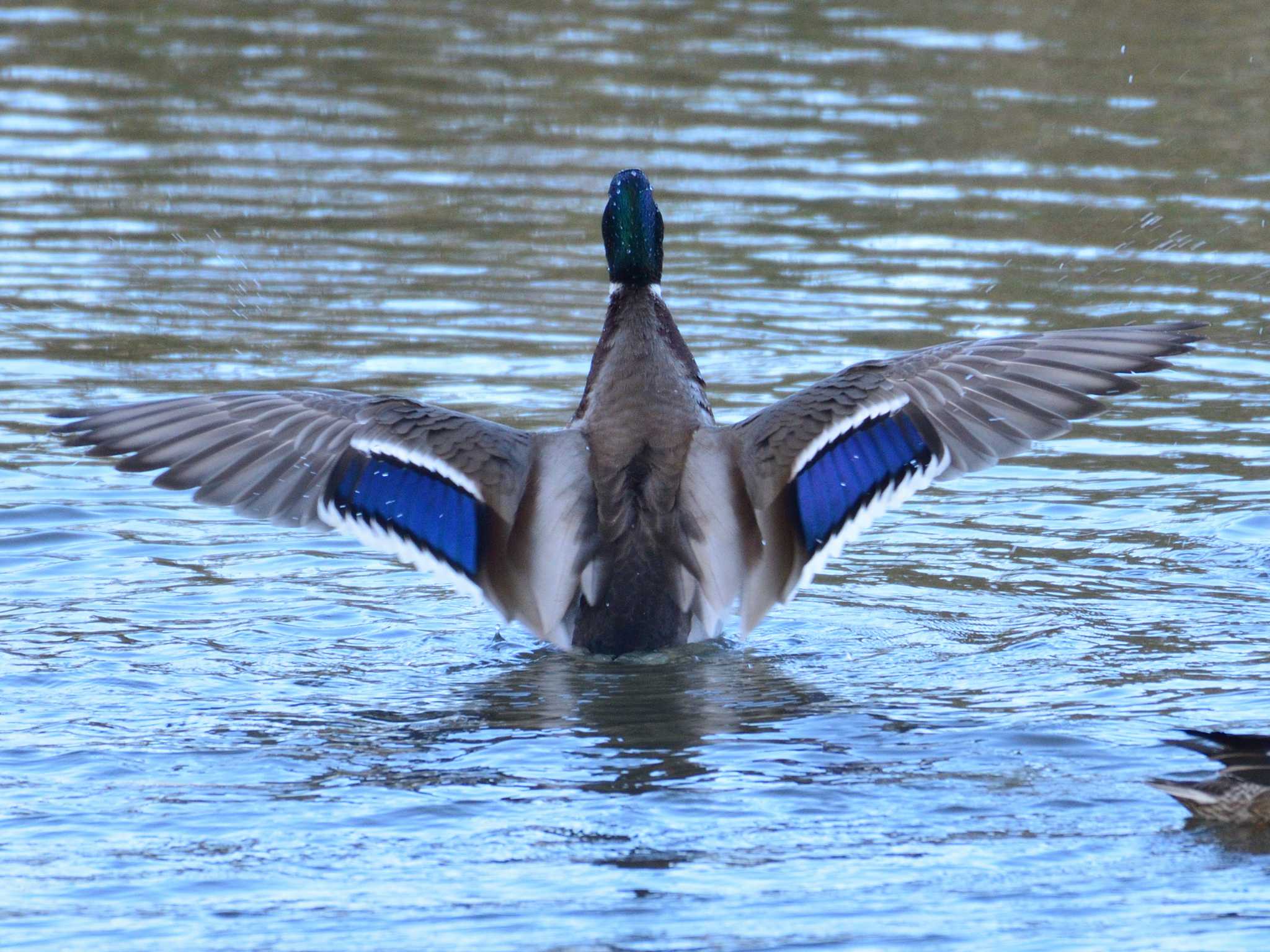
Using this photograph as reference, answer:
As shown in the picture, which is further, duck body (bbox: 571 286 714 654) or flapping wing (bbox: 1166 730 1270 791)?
duck body (bbox: 571 286 714 654)

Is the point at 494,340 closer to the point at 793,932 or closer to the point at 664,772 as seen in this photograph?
the point at 664,772

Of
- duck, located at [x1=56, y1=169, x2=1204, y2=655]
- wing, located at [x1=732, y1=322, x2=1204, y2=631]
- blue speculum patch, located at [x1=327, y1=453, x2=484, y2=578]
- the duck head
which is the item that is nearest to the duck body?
duck, located at [x1=56, y1=169, x2=1204, y2=655]

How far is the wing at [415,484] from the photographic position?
21.2 feet

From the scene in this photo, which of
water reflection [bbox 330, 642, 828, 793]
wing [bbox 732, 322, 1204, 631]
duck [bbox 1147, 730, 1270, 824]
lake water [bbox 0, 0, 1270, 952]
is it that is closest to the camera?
lake water [bbox 0, 0, 1270, 952]

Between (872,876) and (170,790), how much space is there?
1853 mm

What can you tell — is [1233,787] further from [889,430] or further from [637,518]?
[637,518]

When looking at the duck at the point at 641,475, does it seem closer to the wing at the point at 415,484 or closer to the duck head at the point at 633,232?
the wing at the point at 415,484

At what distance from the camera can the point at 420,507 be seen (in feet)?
21.4

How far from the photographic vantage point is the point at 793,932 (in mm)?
4355

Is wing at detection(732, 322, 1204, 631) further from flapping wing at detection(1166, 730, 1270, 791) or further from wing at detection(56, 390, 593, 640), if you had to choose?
flapping wing at detection(1166, 730, 1270, 791)

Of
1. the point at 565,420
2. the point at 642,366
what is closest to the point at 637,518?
the point at 642,366

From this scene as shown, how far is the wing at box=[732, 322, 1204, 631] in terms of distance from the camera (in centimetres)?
634

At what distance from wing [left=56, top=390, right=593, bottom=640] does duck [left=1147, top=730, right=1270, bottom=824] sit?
2.20m

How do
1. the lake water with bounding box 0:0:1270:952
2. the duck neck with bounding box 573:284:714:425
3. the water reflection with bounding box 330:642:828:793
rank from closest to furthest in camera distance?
the lake water with bounding box 0:0:1270:952
the water reflection with bounding box 330:642:828:793
the duck neck with bounding box 573:284:714:425
